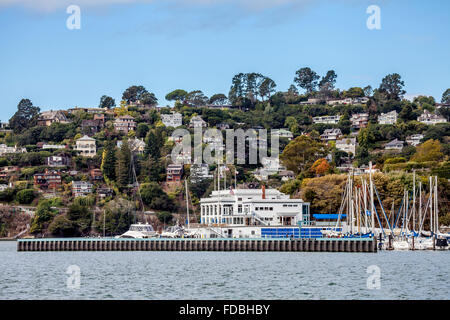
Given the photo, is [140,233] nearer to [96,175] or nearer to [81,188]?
[81,188]

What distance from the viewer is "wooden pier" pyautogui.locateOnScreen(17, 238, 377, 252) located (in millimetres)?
86375

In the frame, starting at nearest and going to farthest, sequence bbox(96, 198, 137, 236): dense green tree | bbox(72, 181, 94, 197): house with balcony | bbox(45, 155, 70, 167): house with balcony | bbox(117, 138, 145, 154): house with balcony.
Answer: bbox(96, 198, 137, 236): dense green tree
bbox(72, 181, 94, 197): house with balcony
bbox(45, 155, 70, 167): house with balcony
bbox(117, 138, 145, 154): house with balcony

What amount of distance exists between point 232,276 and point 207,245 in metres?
29.7

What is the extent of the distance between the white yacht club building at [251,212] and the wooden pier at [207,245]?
8526 mm

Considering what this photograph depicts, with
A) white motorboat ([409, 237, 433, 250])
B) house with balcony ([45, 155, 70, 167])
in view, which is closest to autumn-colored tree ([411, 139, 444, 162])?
white motorboat ([409, 237, 433, 250])

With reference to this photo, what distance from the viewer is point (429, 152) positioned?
16038cm

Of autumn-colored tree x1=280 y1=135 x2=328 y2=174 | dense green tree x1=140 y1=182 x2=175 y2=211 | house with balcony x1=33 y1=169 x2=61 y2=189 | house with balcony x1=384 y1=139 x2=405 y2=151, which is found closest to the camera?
dense green tree x1=140 y1=182 x2=175 y2=211

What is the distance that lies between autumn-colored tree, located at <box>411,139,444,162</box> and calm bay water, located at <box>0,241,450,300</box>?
228 ft

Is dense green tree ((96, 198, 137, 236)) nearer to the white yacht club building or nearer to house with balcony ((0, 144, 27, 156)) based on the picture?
the white yacht club building

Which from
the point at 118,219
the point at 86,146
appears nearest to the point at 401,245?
the point at 118,219

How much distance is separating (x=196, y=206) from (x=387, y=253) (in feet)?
223

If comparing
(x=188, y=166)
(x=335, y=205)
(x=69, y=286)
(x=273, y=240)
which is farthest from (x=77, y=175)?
(x=69, y=286)

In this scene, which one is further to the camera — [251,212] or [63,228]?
[63,228]

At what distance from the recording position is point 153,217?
14500cm
